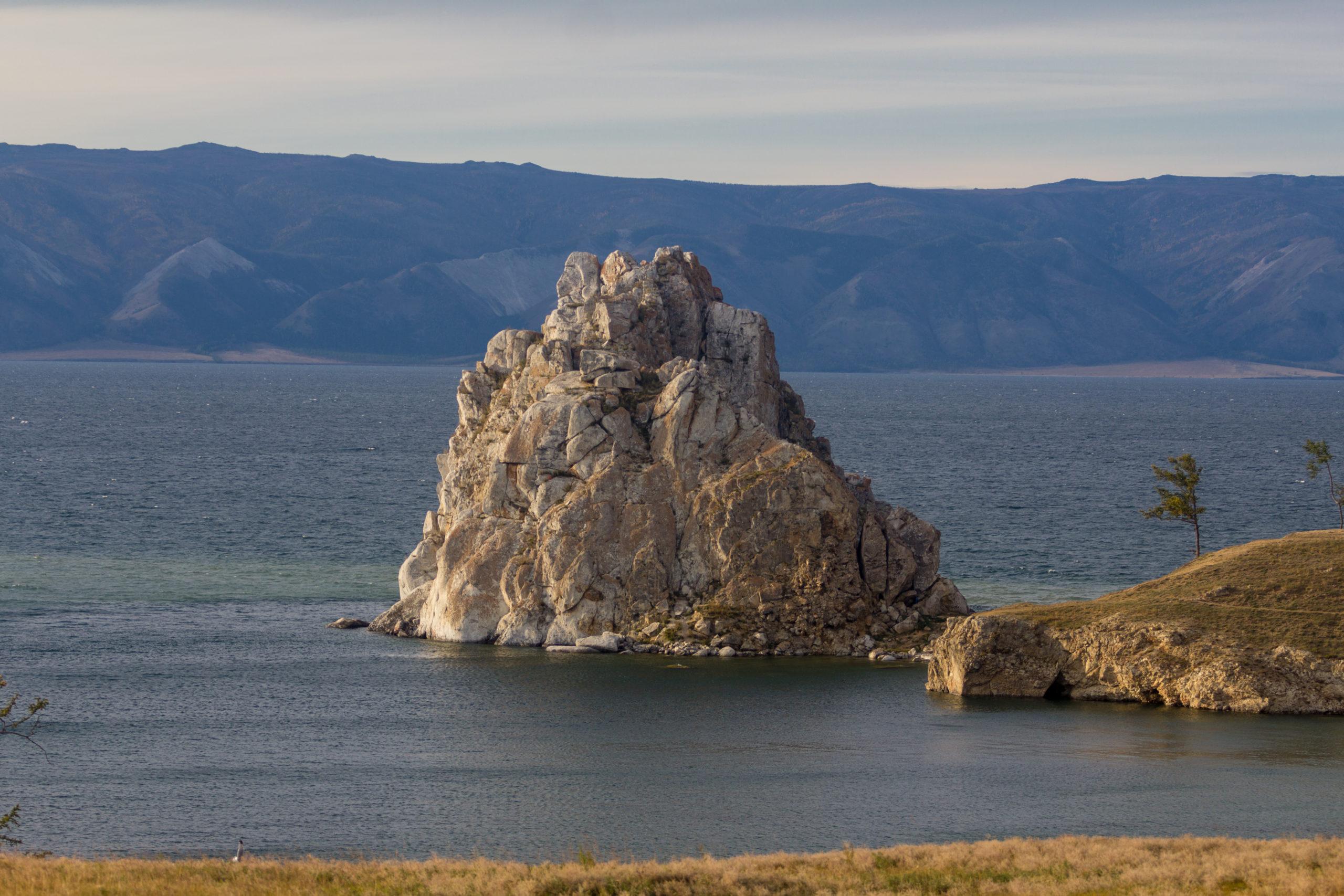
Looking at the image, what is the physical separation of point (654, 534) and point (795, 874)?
48679 mm

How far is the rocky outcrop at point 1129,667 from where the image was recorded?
73.3 m

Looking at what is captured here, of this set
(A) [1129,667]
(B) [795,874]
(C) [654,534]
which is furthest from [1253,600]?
(B) [795,874]

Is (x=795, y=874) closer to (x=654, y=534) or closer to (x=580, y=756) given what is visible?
(x=580, y=756)

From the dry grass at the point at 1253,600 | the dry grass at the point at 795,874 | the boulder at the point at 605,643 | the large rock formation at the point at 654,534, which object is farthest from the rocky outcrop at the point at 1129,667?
the dry grass at the point at 795,874

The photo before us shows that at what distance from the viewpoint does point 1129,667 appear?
76750 mm

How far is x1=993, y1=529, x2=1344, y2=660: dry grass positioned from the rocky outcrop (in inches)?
35.6

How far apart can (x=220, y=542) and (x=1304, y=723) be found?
84721 millimetres

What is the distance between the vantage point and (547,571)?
90.3 meters

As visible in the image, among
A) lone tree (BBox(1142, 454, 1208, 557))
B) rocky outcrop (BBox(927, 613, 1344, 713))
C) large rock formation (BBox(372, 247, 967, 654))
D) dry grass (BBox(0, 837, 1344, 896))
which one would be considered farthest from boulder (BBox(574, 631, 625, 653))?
dry grass (BBox(0, 837, 1344, 896))

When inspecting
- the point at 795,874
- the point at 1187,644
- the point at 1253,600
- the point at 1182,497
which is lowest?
the point at 795,874

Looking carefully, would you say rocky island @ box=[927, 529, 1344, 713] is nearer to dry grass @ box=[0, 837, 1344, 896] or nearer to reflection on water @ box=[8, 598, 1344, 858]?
reflection on water @ box=[8, 598, 1344, 858]

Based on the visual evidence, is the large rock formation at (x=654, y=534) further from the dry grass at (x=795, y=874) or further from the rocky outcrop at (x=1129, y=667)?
the dry grass at (x=795, y=874)

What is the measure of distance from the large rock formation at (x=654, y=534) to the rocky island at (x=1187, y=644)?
10.8m

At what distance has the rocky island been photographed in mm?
73750
